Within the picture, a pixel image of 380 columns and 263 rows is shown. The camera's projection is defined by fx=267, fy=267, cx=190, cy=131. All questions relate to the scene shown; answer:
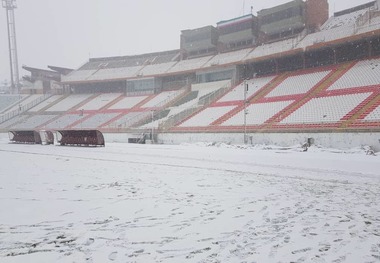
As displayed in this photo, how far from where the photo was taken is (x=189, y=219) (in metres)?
4.57

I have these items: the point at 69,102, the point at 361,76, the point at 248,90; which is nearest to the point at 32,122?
the point at 69,102

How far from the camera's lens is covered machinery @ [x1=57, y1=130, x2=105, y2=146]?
2222 cm

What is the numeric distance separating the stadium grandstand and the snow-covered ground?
1370 cm

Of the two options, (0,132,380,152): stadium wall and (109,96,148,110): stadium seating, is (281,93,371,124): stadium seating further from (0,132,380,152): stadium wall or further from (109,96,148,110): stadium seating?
(109,96,148,110): stadium seating

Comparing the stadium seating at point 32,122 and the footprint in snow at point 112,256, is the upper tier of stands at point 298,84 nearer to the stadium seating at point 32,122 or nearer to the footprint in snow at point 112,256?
the footprint in snow at point 112,256

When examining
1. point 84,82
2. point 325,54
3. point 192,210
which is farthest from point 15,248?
point 84,82

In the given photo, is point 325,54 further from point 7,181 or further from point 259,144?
point 7,181

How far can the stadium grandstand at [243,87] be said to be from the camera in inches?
830

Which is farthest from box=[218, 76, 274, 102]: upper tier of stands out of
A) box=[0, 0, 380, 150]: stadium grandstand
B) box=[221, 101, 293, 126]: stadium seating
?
box=[221, 101, 293, 126]: stadium seating

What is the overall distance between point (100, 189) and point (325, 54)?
1157 inches

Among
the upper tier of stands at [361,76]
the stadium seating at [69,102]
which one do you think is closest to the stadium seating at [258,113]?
the upper tier of stands at [361,76]

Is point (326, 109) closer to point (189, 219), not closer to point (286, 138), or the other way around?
point (286, 138)

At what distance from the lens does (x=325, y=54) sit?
2877 cm

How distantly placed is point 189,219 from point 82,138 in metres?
20.5
